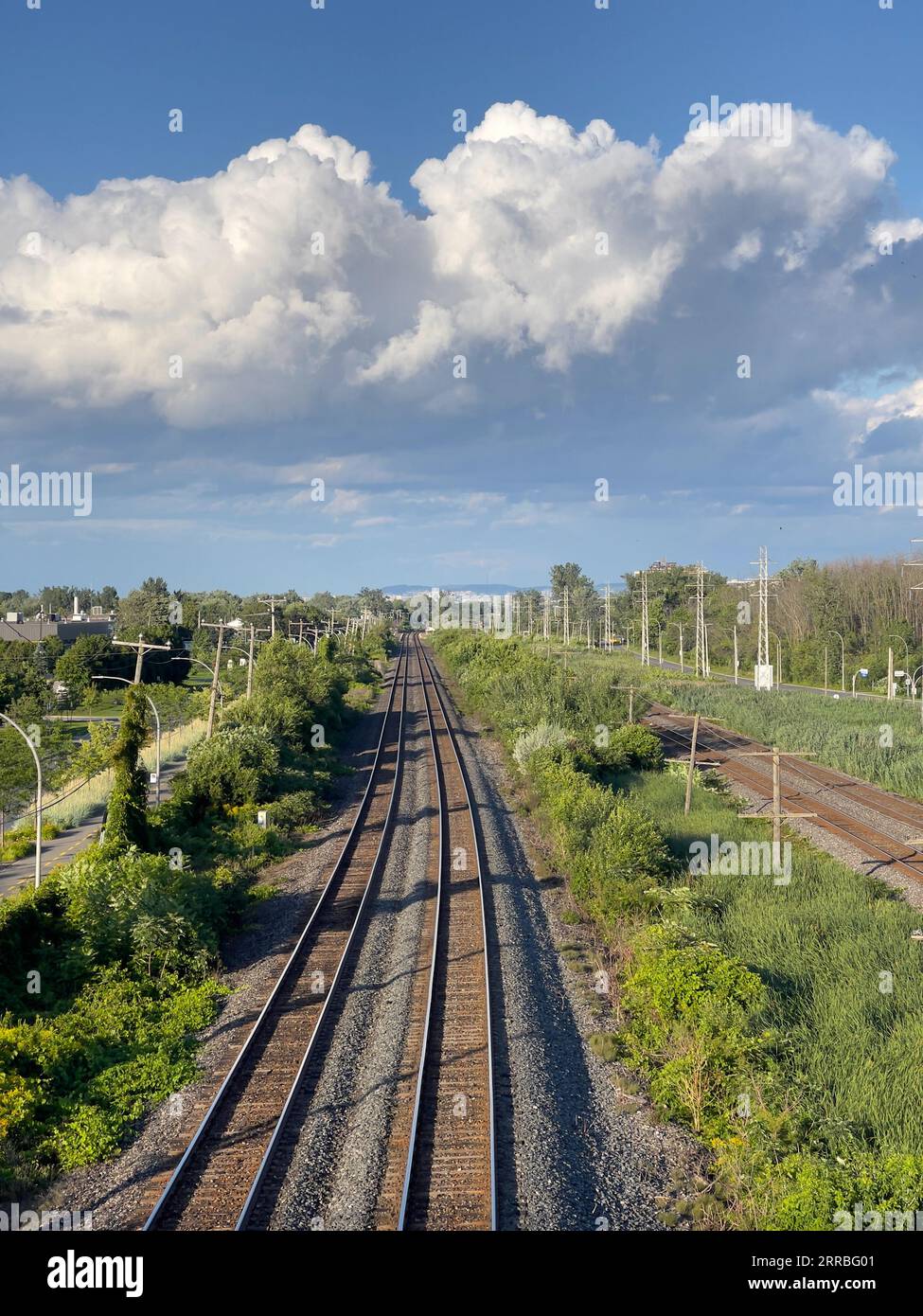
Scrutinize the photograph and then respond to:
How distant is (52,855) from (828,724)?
34924mm

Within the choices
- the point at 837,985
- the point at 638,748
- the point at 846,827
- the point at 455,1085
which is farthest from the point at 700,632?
the point at 455,1085

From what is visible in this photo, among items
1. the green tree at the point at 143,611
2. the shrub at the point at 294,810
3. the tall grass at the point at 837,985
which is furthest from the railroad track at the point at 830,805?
the green tree at the point at 143,611

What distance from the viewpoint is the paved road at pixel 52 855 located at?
2235 centimetres

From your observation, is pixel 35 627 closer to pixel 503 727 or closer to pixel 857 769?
pixel 503 727

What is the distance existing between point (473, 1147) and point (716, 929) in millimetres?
7407

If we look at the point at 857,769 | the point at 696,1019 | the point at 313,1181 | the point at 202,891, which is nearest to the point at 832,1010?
the point at 696,1019

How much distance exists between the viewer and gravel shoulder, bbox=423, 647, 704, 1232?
8.78 meters

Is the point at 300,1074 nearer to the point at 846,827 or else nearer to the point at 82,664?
the point at 846,827

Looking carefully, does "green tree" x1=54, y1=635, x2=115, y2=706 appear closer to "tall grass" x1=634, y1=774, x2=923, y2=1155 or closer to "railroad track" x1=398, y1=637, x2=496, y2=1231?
"railroad track" x1=398, y1=637, x2=496, y2=1231

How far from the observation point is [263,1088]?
36.5ft

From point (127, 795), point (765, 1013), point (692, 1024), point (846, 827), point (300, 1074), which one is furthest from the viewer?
point (846, 827)

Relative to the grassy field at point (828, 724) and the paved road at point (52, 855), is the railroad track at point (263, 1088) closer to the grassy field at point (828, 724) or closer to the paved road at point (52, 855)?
the paved road at point (52, 855)

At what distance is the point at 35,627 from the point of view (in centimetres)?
9744

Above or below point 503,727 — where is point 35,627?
above
